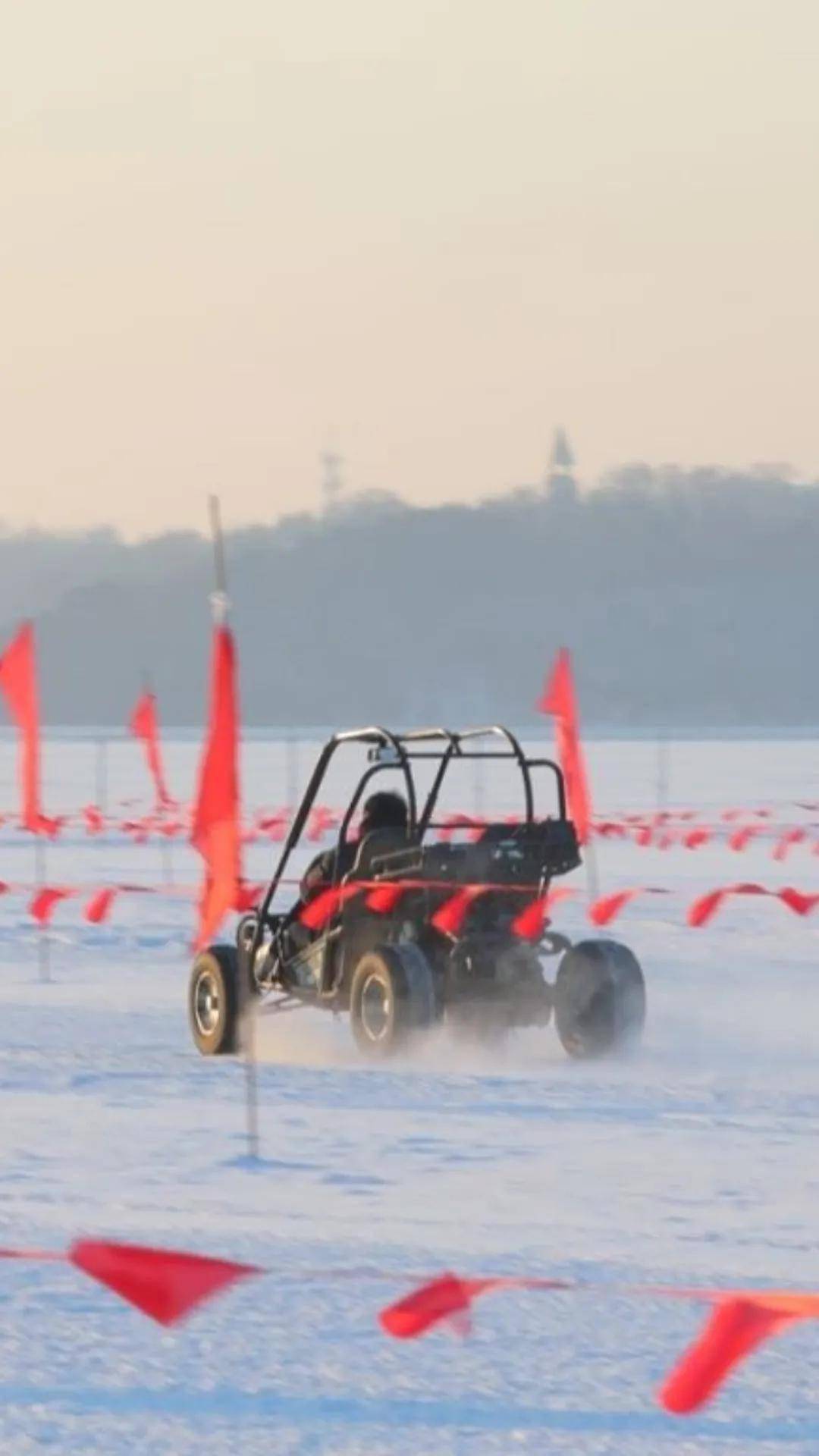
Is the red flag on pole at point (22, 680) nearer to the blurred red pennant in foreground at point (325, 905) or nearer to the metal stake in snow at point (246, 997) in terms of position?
the blurred red pennant in foreground at point (325, 905)

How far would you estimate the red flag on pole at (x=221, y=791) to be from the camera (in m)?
9.38

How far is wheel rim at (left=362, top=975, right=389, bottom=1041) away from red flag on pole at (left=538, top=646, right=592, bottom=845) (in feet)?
18.4

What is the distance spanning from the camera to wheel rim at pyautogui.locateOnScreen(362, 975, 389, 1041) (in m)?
11.7

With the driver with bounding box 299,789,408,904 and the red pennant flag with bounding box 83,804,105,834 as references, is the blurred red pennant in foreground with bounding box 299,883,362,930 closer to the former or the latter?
the driver with bounding box 299,789,408,904

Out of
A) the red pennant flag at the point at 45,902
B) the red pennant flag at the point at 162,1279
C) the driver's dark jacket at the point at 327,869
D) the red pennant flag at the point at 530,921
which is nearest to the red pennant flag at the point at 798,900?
the red pennant flag at the point at 45,902

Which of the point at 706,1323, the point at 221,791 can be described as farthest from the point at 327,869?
the point at 706,1323

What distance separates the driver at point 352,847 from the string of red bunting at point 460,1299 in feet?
15.5

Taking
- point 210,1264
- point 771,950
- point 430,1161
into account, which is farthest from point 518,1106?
point 771,950

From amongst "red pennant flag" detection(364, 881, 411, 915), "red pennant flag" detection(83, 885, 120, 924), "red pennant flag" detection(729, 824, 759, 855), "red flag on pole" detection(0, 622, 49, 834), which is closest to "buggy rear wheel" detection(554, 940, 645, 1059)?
"red pennant flag" detection(364, 881, 411, 915)

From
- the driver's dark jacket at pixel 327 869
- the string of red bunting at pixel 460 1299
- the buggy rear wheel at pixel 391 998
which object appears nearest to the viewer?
the string of red bunting at pixel 460 1299

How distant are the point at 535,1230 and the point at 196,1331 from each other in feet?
4.86

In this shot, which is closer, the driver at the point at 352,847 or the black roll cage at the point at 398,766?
the black roll cage at the point at 398,766

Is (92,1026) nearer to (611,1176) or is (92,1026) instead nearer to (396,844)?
(396,844)

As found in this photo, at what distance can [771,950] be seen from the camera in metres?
17.5
